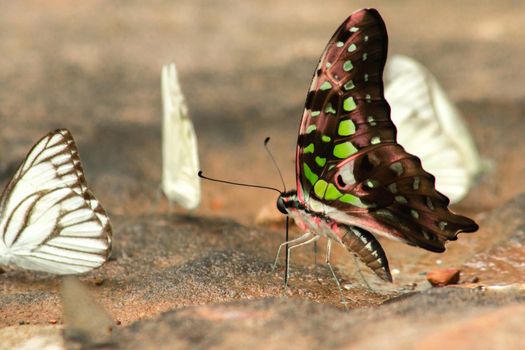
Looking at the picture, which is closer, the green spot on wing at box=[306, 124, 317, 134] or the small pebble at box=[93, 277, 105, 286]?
the green spot on wing at box=[306, 124, 317, 134]

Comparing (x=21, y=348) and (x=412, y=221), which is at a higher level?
(x=412, y=221)

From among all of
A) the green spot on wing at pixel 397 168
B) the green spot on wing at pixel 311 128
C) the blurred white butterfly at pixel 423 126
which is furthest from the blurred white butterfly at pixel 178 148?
the green spot on wing at pixel 397 168

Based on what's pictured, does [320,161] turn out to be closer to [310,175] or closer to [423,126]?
[310,175]

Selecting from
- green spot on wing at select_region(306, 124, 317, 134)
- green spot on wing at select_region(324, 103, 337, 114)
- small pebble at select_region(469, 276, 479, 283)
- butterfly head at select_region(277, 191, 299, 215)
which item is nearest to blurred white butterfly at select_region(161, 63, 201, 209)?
butterfly head at select_region(277, 191, 299, 215)

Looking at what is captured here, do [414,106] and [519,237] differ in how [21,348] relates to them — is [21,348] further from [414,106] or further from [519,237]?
[414,106]

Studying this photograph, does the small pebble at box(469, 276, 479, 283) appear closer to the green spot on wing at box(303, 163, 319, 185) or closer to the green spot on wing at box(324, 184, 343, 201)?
the green spot on wing at box(324, 184, 343, 201)

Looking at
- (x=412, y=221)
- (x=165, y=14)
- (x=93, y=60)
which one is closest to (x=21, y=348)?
(x=412, y=221)
